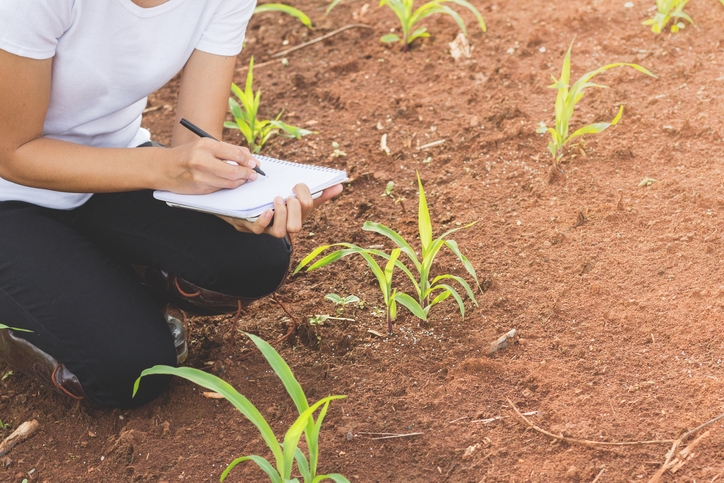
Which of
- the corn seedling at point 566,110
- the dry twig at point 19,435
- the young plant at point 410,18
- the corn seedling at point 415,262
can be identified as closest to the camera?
the dry twig at point 19,435

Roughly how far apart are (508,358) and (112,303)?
3.16ft

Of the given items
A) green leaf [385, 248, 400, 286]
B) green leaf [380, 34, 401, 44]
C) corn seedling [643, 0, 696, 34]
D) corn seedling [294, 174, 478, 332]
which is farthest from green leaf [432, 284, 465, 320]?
corn seedling [643, 0, 696, 34]

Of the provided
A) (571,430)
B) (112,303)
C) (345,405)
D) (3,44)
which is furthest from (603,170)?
(3,44)

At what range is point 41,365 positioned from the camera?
5.79ft

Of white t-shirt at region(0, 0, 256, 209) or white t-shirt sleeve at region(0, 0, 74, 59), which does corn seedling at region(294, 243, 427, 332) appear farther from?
white t-shirt sleeve at region(0, 0, 74, 59)

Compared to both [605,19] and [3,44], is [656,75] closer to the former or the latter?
[605,19]

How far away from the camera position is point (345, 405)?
1.73 m

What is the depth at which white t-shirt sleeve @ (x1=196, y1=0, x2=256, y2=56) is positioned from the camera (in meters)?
1.92

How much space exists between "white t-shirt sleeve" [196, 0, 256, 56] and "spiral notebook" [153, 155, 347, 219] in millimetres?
402

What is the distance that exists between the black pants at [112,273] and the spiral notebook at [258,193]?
0.76 ft

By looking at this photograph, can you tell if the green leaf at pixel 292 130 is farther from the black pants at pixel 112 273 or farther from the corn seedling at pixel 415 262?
the corn seedling at pixel 415 262

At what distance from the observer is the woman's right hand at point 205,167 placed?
1.62 meters

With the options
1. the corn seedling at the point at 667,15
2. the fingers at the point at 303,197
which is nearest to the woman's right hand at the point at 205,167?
the fingers at the point at 303,197

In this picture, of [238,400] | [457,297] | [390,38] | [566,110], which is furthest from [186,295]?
[390,38]
